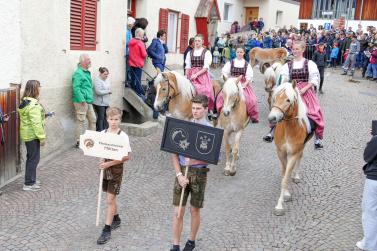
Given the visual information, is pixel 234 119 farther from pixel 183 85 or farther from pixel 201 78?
pixel 201 78

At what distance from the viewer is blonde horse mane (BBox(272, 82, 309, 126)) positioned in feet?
19.3

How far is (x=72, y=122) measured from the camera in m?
9.27

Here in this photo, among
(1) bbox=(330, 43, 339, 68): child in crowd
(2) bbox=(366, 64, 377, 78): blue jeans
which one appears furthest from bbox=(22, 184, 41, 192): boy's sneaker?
(1) bbox=(330, 43, 339, 68): child in crowd

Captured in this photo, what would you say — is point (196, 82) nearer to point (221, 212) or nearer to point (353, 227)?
point (221, 212)

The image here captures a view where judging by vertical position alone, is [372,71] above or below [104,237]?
above

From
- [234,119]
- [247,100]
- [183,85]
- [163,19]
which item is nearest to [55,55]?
[183,85]

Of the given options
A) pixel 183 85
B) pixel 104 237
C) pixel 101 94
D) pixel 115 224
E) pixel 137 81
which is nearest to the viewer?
pixel 104 237

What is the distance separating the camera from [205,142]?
4.46m

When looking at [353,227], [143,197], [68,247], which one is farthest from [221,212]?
[68,247]

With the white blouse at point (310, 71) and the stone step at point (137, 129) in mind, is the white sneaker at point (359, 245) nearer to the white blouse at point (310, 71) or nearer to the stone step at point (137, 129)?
the white blouse at point (310, 71)

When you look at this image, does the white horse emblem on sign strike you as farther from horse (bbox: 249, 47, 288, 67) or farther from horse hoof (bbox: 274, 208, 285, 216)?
→ horse (bbox: 249, 47, 288, 67)

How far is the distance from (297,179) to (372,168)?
2.70m

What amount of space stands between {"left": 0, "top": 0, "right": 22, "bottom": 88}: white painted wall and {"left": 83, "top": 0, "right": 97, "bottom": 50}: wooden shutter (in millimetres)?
2451

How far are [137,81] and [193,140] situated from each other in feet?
24.5
